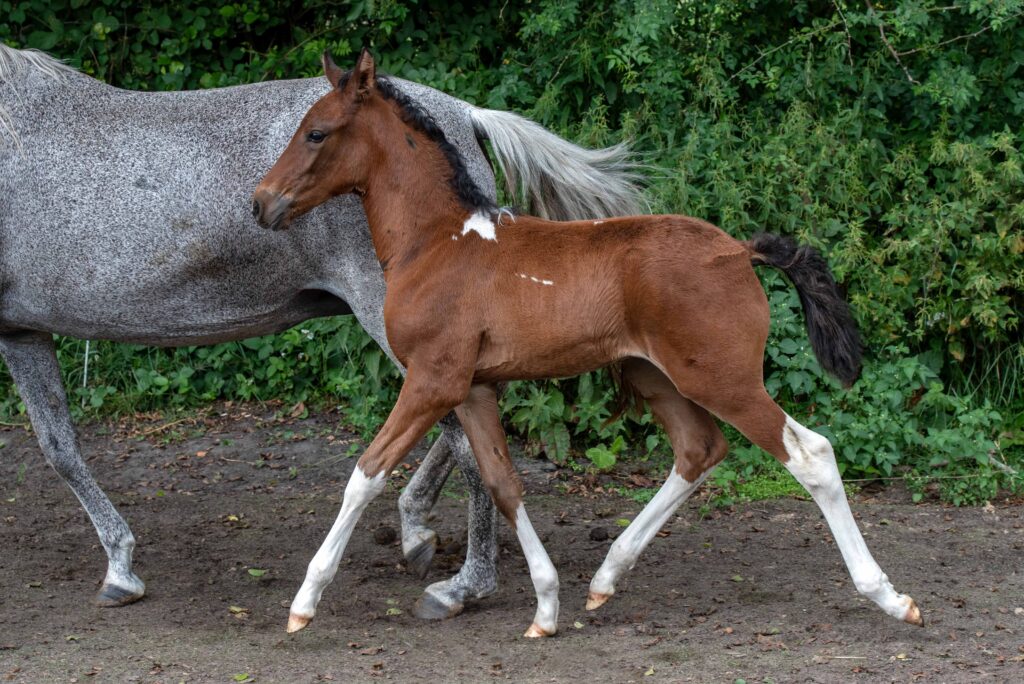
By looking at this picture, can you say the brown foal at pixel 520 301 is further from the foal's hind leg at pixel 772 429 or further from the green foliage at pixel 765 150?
the green foliage at pixel 765 150

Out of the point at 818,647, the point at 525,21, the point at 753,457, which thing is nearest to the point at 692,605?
the point at 818,647

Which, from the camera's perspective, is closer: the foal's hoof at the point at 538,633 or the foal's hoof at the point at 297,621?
the foal's hoof at the point at 297,621

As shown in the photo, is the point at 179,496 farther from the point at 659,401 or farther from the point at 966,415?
the point at 966,415

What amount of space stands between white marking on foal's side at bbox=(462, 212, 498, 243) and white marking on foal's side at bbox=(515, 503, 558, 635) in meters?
0.94

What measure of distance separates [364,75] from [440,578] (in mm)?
2205

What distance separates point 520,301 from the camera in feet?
13.1

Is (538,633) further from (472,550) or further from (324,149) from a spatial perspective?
(324,149)

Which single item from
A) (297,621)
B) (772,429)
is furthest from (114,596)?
(772,429)

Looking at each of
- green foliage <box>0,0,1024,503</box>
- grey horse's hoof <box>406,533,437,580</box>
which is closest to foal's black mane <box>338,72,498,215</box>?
grey horse's hoof <box>406,533,437,580</box>

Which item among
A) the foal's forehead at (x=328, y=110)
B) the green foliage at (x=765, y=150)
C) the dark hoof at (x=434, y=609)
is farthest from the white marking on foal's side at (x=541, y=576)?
the green foliage at (x=765, y=150)

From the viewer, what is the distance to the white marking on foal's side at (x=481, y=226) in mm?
4125

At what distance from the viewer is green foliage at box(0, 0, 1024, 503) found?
643cm

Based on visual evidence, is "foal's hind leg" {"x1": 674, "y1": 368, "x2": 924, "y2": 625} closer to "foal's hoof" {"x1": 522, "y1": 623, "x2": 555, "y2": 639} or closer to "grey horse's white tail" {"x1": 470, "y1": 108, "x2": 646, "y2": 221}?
"foal's hoof" {"x1": 522, "y1": 623, "x2": 555, "y2": 639}

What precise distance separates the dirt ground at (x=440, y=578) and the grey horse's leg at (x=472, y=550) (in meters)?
0.08
